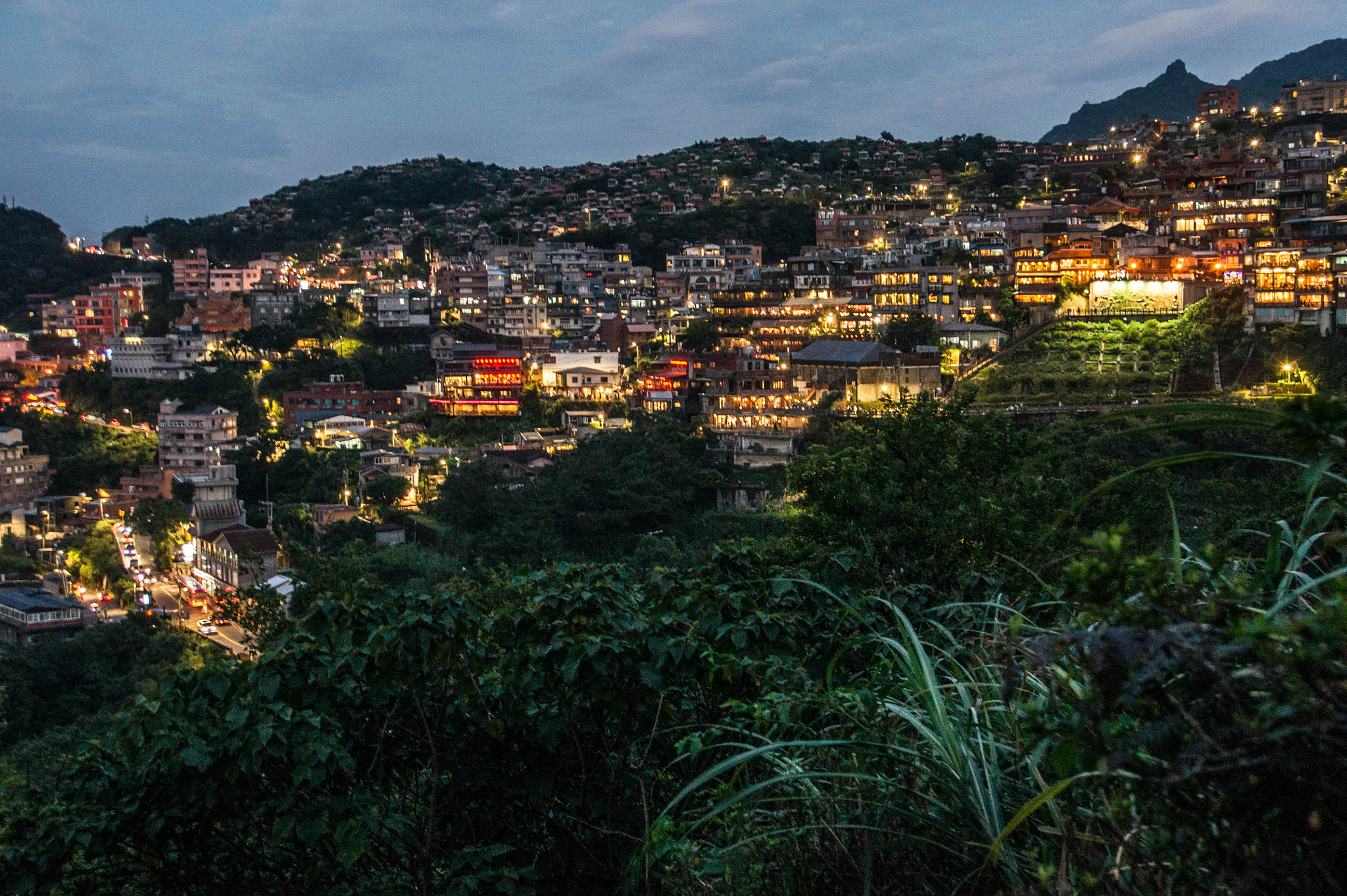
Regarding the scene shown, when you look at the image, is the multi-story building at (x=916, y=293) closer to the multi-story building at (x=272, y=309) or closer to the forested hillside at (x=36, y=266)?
the multi-story building at (x=272, y=309)

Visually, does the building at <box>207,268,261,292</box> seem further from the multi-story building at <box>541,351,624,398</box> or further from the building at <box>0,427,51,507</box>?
the multi-story building at <box>541,351,624,398</box>

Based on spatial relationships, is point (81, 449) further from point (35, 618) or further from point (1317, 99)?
point (1317, 99)

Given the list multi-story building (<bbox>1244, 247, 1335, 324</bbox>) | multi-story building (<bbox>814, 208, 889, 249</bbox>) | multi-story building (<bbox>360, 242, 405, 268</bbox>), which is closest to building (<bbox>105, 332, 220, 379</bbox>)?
multi-story building (<bbox>360, 242, 405, 268</bbox>)

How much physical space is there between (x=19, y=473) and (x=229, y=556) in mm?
14056

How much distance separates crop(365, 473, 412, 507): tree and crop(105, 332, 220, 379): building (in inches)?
592

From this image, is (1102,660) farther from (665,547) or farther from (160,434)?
(160,434)

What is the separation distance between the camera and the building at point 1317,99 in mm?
42844

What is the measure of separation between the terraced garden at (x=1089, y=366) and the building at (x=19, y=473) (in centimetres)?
2463

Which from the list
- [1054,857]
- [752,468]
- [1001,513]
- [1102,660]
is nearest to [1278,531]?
[1054,857]

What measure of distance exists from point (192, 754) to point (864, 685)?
1.49m

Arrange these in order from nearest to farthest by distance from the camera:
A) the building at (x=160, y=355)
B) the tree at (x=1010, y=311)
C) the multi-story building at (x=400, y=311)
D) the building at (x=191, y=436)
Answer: the tree at (x=1010, y=311)
the building at (x=191, y=436)
the building at (x=160, y=355)
the multi-story building at (x=400, y=311)

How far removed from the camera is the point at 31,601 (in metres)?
17.3

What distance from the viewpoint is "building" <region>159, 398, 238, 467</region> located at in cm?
2852

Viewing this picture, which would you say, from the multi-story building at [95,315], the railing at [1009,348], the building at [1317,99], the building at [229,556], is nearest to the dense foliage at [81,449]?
the multi-story building at [95,315]
